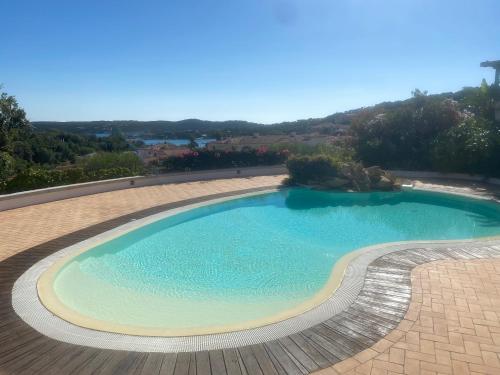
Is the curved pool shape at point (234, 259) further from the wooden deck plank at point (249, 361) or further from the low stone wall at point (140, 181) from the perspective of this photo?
the low stone wall at point (140, 181)

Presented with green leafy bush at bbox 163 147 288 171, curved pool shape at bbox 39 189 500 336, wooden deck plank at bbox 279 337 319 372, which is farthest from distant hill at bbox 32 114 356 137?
wooden deck plank at bbox 279 337 319 372

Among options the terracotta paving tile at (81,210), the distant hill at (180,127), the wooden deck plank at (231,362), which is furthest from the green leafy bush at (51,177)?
the distant hill at (180,127)

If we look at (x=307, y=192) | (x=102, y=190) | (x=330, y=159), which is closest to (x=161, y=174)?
(x=102, y=190)

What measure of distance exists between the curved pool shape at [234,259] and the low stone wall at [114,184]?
4375 millimetres

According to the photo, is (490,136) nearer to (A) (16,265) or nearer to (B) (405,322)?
(B) (405,322)

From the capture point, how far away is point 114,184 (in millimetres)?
14328

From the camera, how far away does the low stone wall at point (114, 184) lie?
1139 centimetres

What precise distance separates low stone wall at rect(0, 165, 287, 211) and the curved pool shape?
172 inches

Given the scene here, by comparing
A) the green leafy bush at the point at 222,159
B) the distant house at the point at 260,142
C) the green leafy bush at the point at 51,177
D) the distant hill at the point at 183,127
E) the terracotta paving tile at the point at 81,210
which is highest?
the distant hill at the point at 183,127

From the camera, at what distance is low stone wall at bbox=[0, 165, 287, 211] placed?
37.4 feet

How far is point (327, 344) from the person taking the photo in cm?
417

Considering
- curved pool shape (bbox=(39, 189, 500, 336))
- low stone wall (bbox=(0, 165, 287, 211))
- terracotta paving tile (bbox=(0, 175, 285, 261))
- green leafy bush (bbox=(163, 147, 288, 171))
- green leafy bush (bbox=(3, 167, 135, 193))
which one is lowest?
curved pool shape (bbox=(39, 189, 500, 336))

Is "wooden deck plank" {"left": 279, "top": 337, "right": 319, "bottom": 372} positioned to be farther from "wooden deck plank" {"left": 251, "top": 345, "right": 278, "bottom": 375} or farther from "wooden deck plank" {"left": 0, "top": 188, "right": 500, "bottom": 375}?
"wooden deck plank" {"left": 251, "top": 345, "right": 278, "bottom": 375}

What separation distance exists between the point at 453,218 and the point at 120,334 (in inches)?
411
